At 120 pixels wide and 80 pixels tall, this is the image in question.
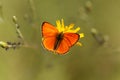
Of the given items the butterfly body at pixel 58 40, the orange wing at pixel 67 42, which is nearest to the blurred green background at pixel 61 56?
the butterfly body at pixel 58 40

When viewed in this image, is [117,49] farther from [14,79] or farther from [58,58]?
[14,79]

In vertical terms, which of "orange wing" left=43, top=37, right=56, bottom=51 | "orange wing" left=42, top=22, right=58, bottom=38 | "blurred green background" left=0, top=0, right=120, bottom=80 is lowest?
"orange wing" left=43, top=37, right=56, bottom=51

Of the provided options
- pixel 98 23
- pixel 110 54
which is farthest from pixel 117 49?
pixel 98 23

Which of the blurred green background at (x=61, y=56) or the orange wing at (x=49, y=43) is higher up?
the blurred green background at (x=61, y=56)

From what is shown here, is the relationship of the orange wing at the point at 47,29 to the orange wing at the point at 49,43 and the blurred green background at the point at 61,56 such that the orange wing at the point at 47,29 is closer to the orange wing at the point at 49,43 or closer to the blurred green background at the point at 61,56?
the orange wing at the point at 49,43

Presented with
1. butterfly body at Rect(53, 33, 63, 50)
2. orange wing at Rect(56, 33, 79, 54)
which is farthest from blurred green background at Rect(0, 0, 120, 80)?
orange wing at Rect(56, 33, 79, 54)

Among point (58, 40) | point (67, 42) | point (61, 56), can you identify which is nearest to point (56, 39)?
point (58, 40)

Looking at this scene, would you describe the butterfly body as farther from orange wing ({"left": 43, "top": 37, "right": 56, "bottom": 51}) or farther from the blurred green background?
the blurred green background

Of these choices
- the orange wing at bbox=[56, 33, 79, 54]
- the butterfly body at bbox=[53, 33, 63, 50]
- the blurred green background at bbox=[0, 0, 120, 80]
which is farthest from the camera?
the blurred green background at bbox=[0, 0, 120, 80]
